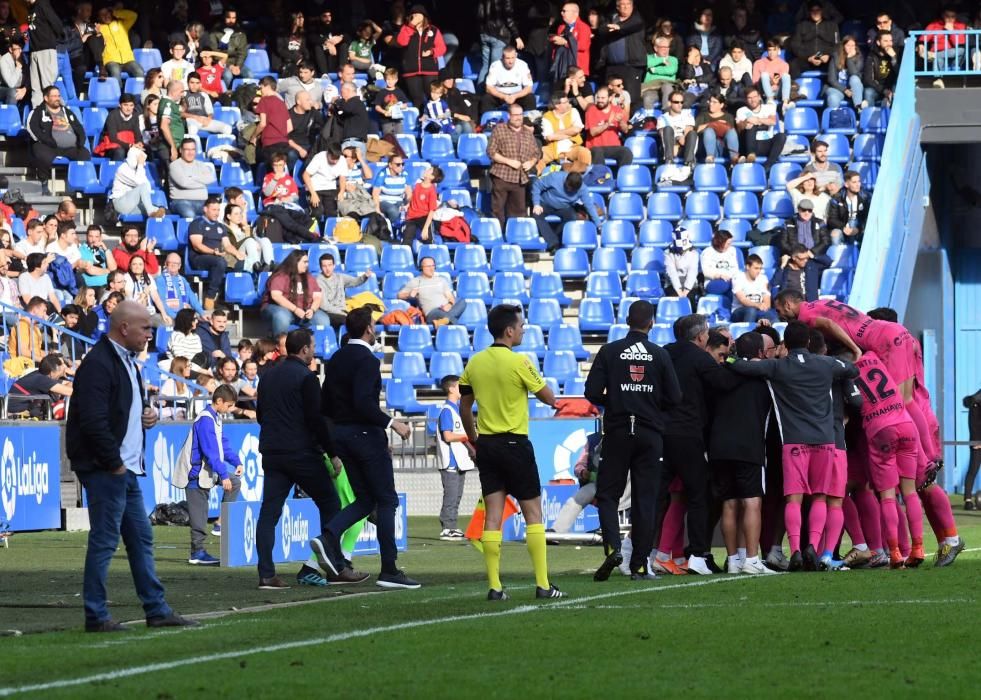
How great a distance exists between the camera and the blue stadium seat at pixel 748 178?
84.1ft

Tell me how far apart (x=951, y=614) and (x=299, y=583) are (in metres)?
5.05

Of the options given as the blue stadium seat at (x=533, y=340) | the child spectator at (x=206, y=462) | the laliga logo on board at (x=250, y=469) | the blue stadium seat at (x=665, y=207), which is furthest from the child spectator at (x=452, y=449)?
the blue stadium seat at (x=665, y=207)

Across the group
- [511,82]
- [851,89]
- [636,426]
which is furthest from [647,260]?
[636,426]

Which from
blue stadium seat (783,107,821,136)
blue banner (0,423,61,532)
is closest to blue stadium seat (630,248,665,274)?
blue stadium seat (783,107,821,136)

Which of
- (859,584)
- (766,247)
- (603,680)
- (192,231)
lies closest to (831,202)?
(766,247)

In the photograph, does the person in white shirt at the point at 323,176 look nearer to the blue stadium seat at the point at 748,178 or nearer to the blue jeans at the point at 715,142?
the blue jeans at the point at 715,142

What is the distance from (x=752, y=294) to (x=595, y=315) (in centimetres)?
227

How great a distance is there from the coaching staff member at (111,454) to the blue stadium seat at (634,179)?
56.5 ft

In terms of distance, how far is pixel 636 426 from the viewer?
40.5 feet

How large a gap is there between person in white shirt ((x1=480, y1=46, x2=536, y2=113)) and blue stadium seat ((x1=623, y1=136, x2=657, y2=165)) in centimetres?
181

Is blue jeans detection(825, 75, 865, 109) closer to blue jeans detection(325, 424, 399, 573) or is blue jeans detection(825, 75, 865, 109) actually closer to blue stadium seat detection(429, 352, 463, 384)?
blue stadium seat detection(429, 352, 463, 384)

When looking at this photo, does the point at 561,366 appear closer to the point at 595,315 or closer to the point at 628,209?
the point at 595,315

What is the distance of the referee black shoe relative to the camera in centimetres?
1210

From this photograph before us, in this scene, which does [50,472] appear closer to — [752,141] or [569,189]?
[569,189]
